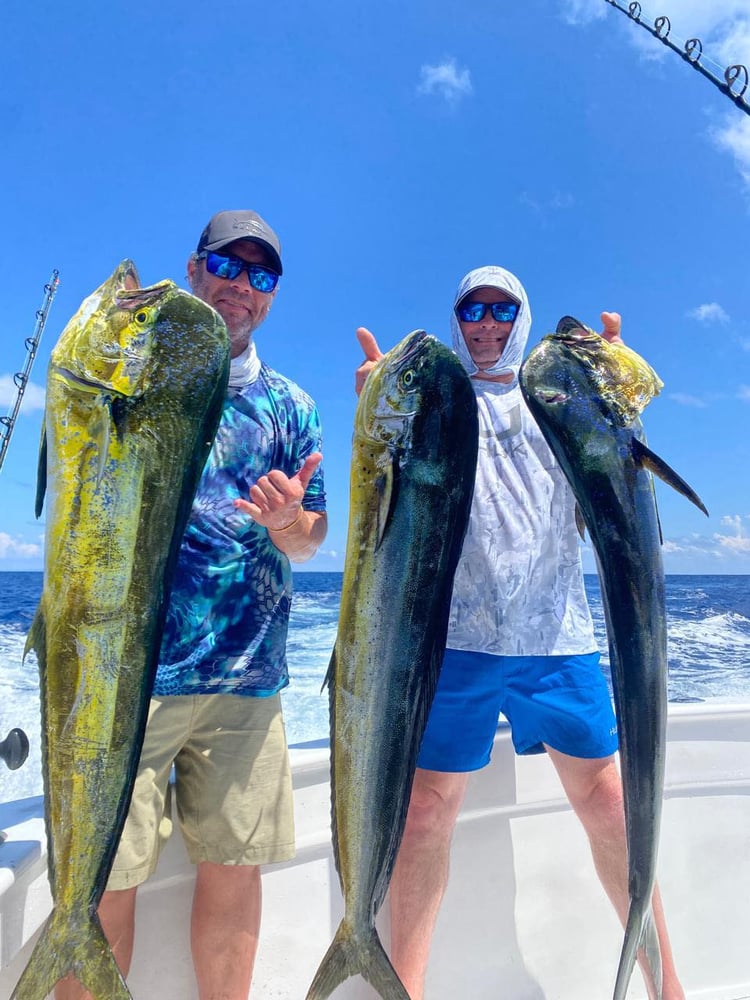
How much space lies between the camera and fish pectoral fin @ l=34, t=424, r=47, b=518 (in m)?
1.64

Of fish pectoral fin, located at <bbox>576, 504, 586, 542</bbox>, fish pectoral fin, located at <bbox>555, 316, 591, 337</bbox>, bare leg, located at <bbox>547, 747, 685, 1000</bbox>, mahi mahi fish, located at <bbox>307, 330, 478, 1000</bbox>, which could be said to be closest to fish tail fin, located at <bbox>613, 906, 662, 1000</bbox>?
bare leg, located at <bbox>547, 747, 685, 1000</bbox>

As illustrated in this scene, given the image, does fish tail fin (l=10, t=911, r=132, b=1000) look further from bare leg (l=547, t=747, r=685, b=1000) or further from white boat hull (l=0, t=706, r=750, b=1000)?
bare leg (l=547, t=747, r=685, b=1000)

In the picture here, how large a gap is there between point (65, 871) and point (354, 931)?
0.76m

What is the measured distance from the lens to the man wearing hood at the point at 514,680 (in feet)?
8.00

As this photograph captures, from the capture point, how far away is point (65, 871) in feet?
5.22

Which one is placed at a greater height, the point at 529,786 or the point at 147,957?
the point at 529,786

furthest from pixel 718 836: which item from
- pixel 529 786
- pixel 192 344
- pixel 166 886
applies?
→ pixel 192 344

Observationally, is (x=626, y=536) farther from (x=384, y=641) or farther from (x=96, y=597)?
(x=96, y=597)

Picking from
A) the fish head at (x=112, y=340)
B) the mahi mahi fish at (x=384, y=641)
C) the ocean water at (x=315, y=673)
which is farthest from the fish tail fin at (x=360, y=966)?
the ocean water at (x=315, y=673)

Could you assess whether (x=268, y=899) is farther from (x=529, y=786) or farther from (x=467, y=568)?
(x=467, y=568)

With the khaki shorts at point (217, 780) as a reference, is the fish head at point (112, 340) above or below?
above

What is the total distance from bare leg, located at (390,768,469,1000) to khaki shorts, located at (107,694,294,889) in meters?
0.45

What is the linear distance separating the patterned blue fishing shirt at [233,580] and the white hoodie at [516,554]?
0.65 m

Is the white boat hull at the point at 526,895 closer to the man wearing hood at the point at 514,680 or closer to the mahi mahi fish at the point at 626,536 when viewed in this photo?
the man wearing hood at the point at 514,680
